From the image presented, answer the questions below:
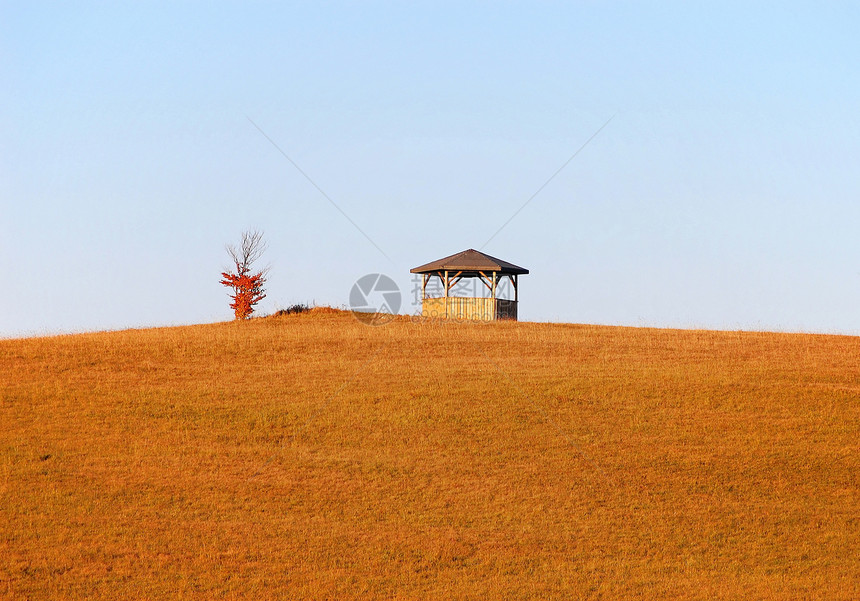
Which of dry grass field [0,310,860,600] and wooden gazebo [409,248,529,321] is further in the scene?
wooden gazebo [409,248,529,321]

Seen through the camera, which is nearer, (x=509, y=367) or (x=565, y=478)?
(x=565, y=478)

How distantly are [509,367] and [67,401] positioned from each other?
13.5 meters

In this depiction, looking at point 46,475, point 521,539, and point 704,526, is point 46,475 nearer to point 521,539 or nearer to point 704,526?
point 521,539

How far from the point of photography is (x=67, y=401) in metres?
23.2

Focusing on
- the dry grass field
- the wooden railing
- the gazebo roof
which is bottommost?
the dry grass field

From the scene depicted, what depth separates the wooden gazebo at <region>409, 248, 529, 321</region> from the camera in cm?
4075

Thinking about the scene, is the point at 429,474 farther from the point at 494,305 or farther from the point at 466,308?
the point at 466,308

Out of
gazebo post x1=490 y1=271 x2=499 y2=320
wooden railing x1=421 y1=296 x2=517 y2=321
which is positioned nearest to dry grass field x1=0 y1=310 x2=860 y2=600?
gazebo post x1=490 y1=271 x2=499 y2=320

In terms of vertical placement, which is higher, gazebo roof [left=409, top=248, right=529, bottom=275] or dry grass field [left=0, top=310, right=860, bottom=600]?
gazebo roof [left=409, top=248, right=529, bottom=275]

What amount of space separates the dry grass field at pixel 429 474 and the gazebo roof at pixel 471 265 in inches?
405

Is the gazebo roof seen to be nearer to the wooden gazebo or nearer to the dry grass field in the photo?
the wooden gazebo

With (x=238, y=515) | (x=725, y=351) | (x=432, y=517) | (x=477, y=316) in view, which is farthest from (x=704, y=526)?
(x=477, y=316)

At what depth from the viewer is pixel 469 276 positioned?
1628 inches

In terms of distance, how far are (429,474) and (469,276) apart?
2410 centimetres
